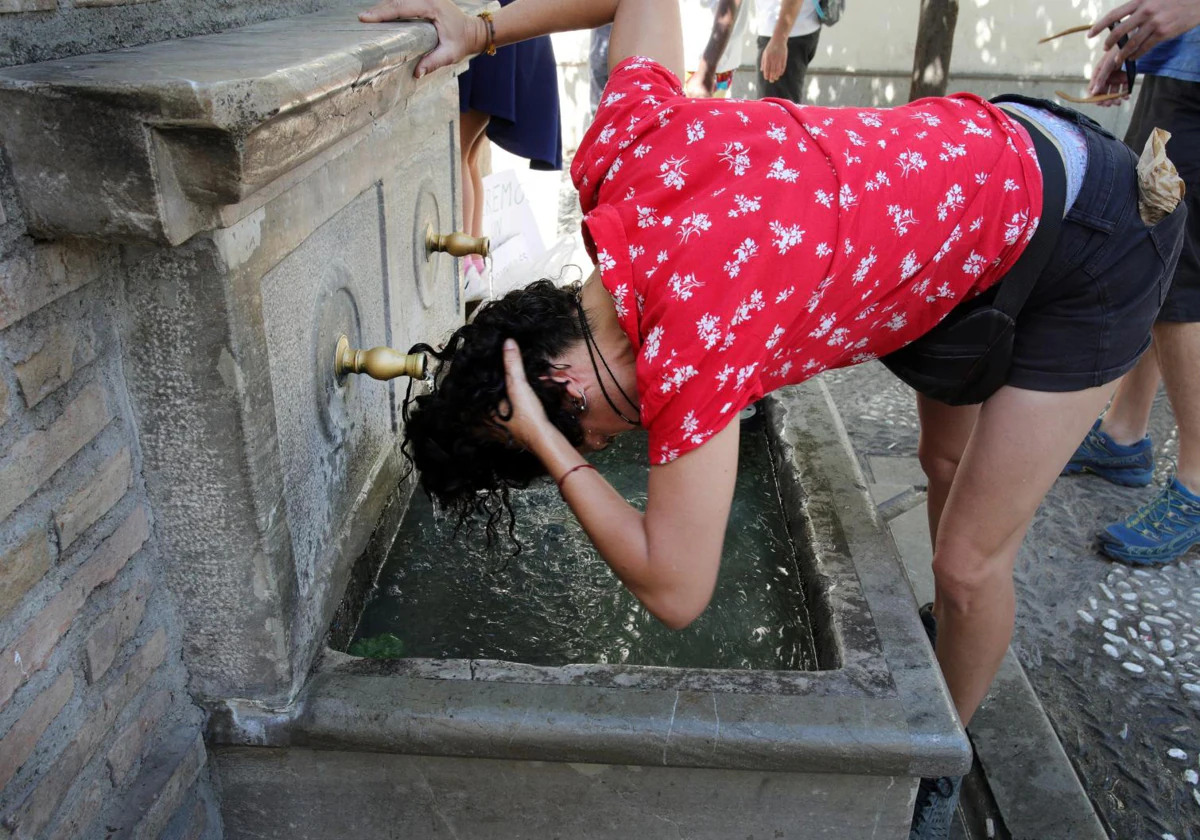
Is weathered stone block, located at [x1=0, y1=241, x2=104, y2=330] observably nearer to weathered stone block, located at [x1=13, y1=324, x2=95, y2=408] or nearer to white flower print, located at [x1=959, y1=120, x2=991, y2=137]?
weathered stone block, located at [x1=13, y1=324, x2=95, y2=408]

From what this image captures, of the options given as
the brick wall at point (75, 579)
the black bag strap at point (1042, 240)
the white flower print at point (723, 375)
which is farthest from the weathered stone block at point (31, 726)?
the black bag strap at point (1042, 240)

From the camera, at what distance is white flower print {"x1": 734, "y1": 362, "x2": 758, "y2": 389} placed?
1297mm

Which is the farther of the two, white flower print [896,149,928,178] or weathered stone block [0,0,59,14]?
white flower print [896,149,928,178]

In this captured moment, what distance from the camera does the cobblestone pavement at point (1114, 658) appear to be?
2.21 meters

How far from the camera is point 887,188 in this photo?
1.45 meters

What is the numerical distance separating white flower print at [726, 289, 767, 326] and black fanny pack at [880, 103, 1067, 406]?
507 millimetres

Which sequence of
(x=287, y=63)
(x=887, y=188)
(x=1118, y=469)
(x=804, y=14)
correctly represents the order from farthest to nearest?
(x=804, y=14) → (x=1118, y=469) → (x=887, y=188) → (x=287, y=63)

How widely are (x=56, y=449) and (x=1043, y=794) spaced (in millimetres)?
2002

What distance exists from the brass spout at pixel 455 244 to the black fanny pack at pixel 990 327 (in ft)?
3.66

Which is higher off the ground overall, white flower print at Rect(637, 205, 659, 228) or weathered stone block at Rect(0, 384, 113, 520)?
white flower print at Rect(637, 205, 659, 228)

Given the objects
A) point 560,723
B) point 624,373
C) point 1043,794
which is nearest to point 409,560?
point 560,723

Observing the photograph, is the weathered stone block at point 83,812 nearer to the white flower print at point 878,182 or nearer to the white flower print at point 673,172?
the white flower print at point 673,172

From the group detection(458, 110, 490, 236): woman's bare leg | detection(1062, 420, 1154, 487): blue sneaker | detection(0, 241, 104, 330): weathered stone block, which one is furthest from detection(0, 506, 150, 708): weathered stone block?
detection(1062, 420, 1154, 487): blue sneaker

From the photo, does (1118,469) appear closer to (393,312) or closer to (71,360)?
(393,312)
